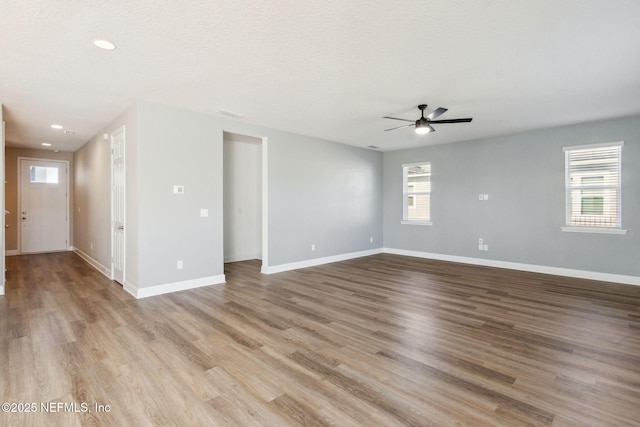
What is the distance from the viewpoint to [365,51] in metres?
2.78

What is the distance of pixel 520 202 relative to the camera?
19.7 ft

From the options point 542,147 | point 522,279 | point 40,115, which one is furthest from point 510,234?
point 40,115

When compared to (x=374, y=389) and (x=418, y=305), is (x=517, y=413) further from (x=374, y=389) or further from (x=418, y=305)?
(x=418, y=305)

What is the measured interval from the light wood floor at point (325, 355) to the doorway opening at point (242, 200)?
2.32 m

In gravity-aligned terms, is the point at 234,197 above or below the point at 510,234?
above

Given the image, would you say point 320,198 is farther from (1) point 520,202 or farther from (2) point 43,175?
(2) point 43,175

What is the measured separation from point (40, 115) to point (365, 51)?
5.12 metres

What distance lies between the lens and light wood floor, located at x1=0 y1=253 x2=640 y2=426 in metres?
1.90

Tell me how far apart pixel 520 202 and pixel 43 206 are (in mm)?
11077

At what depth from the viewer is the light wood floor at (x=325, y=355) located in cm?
190

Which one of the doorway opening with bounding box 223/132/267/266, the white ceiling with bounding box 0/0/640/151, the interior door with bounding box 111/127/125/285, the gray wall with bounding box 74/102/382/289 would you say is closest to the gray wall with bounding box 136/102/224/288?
the gray wall with bounding box 74/102/382/289

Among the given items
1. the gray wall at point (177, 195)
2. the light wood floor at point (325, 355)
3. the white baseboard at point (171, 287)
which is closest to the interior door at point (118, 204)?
Result: the light wood floor at point (325, 355)

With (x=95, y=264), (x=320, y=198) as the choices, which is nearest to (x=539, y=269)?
(x=320, y=198)

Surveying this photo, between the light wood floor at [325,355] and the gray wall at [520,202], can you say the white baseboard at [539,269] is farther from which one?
the light wood floor at [325,355]
